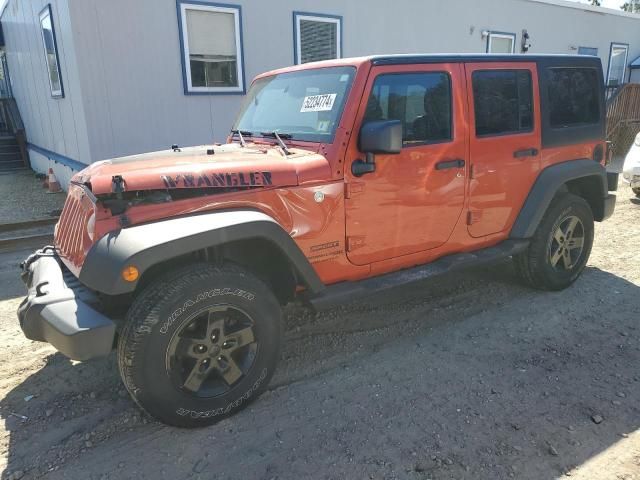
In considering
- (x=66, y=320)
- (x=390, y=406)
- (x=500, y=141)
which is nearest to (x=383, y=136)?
(x=500, y=141)

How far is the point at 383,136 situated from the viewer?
2867mm

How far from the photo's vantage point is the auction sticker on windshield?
315 cm

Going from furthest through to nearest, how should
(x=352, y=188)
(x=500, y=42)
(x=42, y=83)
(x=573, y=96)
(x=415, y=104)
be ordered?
(x=500, y=42)
(x=42, y=83)
(x=573, y=96)
(x=415, y=104)
(x=352, y=188)

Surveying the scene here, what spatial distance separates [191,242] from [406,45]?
27.6ft

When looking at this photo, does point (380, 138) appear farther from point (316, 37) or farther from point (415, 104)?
point (316, 37)

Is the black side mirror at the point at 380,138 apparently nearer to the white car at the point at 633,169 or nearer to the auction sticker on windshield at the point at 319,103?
the auction sticker on windshield at the point at 319,103

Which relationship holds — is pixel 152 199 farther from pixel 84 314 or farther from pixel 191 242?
pixel 84 314

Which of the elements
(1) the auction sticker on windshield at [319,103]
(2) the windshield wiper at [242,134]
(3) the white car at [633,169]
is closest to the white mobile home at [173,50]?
(2) the windshield wiper at [242,134]

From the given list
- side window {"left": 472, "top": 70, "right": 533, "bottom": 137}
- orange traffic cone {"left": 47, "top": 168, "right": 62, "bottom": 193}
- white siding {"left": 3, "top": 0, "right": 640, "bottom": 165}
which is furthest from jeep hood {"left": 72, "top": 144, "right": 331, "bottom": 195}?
orange traffic cone {"left": 47, "top": 168, "right": 62, "bottom": 193}

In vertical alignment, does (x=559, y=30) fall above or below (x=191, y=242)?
above

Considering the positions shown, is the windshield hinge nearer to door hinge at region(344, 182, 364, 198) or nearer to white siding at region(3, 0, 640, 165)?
door hinge at region(344, 182, 364, 198)

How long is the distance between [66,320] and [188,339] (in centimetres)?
59

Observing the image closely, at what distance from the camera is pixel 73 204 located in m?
2.98

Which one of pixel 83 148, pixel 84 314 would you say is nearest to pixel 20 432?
pixel 84 314
